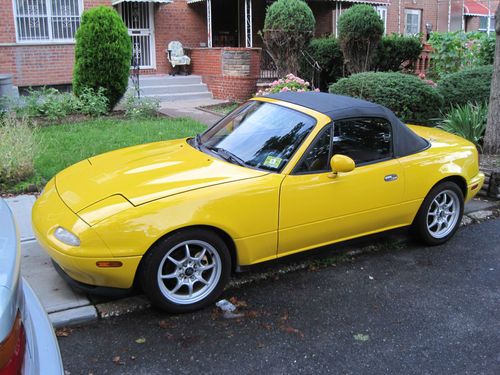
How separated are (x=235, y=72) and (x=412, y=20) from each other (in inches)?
490

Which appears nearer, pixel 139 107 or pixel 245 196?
pixel 245 196

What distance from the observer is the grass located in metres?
7.02

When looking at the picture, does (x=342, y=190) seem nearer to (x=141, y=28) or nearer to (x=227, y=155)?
(x=227, y=155)

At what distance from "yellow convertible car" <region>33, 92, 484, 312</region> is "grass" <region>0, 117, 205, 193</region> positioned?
247cm

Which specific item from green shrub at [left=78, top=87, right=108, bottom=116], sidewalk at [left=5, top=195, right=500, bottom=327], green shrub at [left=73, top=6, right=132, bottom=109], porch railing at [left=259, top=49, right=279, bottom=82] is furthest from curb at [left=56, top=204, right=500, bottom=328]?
porch railing at [left=259, top=49, right=279, bottom=82]

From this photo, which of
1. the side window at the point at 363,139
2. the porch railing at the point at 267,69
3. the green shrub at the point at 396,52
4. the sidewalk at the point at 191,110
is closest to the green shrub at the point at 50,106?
the sidewalk at the point at 191,110

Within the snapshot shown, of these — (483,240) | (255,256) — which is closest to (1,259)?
(255,256)

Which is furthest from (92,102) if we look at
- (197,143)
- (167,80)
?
(197,143)

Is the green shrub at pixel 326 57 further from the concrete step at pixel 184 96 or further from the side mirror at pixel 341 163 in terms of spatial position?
the side mirror at pixel 341 163

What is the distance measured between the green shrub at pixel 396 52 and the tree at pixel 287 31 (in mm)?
2898

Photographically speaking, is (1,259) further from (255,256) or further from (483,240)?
(483,240)

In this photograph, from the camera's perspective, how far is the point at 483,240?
5.38 m

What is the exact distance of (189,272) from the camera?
3771mm

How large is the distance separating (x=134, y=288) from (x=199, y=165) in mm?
1091
